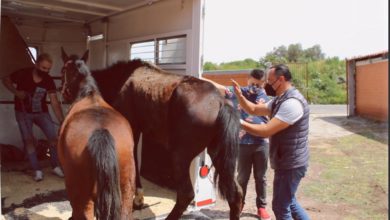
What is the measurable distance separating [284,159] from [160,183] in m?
2.41

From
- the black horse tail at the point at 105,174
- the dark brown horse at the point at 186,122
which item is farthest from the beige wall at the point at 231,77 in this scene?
the black horse tail at the point at 105,174

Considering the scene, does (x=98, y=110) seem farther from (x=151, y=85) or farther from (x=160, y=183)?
(x=160, y=183)

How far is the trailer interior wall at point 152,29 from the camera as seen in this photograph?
173 inches

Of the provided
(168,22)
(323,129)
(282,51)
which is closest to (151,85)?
(168,22)

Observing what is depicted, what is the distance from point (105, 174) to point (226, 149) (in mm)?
1460

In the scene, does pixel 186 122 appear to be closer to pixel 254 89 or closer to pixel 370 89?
pixel 254 89

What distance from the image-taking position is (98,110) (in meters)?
3.05

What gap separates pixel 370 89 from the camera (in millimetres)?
14852

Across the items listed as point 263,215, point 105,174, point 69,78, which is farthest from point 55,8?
point 263,215

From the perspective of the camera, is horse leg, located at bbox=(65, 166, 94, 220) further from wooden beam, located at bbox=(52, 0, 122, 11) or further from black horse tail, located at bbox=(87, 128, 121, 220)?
wooden beam, located at bbox=(52, 0, 122, 11)

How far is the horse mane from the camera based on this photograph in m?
4.67

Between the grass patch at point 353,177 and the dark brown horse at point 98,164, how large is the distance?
3.52 meters

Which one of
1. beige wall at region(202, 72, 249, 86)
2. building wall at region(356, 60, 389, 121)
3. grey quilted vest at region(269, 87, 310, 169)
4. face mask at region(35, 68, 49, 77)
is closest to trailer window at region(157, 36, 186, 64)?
face mask at region(35, 68, 49, 77)

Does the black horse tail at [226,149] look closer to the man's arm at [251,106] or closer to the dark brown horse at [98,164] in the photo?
the man's arm at [251,106]
